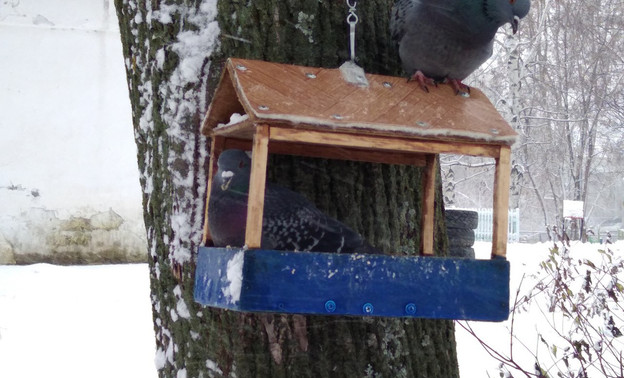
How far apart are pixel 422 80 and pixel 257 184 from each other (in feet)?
1.88

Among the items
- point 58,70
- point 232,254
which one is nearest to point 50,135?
point 58,70

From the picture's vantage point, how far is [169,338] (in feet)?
6.24

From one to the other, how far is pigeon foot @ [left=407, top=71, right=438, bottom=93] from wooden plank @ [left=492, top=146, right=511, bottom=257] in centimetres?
28

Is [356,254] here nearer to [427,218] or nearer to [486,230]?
[427,218]

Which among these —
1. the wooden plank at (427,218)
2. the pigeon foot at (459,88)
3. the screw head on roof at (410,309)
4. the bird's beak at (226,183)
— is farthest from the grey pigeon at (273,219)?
the pigeon foot at (459,88)

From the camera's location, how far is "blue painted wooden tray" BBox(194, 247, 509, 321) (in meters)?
1.35

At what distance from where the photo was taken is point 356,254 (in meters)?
1.41

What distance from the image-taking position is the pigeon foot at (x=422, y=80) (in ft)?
5.44

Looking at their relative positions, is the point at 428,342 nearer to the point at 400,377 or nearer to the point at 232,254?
the point at 400,377

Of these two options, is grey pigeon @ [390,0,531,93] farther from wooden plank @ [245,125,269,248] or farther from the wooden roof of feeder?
wooden plank @ [245,125,269,248]

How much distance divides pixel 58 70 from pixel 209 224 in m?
6.26

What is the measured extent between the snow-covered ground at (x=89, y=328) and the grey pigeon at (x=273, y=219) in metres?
2.37

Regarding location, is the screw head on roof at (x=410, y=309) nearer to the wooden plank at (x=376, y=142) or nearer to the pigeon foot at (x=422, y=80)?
the wooden plank at (x=376, y=142)

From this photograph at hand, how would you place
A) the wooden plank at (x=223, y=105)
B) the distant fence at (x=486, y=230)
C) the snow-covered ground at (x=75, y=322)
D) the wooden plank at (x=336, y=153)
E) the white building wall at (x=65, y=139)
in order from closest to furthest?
the wooden plank at (x=223, y=105) → the wooden plank at (x=336, y=153) → the snow-covered ground at (x=75, y=322) → the white building wall at (x=65, y=139) → the distant fence at (x=486, y=230)
